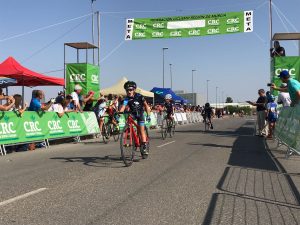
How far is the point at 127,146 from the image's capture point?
9.29 meters

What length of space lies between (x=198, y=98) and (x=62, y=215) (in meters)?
93.6

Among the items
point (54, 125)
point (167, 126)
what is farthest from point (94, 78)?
point (54, 125)

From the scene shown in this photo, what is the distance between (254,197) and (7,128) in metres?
8.58

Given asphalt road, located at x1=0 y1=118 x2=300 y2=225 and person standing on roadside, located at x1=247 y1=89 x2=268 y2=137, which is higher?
person standing on roadside, located at x1=247 y1=89 x2=268 y2=137

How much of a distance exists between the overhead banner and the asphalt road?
1576 centimetres

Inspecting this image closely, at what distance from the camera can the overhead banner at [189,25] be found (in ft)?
81.1

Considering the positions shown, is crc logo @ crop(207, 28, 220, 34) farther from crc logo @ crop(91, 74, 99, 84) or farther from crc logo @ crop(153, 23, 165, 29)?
crc logo @ crop(91, 74, 99, 84)

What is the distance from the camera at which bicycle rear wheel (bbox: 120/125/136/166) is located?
909cm

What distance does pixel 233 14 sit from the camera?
976 inches

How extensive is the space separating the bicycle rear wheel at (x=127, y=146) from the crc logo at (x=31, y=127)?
17.0ft

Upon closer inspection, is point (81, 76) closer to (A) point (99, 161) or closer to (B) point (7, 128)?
(B) point (7, 128)

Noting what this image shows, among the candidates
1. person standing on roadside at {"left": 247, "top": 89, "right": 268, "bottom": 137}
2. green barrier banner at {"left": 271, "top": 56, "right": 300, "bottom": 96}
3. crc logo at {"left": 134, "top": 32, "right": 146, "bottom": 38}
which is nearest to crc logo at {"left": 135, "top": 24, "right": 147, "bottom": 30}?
crc logo at {"left": 134, "top": 32, "right": 146, "bottom": 38}

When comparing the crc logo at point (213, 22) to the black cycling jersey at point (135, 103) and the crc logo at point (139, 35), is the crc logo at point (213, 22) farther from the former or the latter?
the black cycling jersey at point (135, 103)

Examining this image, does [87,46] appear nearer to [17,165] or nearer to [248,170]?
[17,165]
